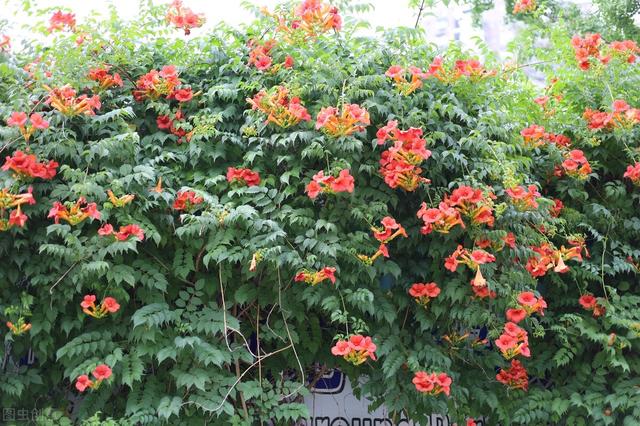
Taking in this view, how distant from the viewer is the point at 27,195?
142 inches

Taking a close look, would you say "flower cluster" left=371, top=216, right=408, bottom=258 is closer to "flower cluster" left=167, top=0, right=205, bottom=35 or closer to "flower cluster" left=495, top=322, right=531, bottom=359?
"flower cluster" left=495, top=322, right=531, bottom=359

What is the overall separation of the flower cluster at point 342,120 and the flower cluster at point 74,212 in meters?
1.19

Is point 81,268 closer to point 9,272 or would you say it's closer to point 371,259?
point 9,272

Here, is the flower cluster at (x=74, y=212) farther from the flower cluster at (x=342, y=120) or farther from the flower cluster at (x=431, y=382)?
the flower cluster at (x=431, y=382)

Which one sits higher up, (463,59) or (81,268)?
(463,59)

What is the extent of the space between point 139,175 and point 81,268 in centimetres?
55

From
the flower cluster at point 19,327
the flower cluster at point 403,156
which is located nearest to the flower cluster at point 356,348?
the flower cluster at point 403,156

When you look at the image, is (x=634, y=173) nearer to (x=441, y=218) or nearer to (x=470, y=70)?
(x=470, y=70)

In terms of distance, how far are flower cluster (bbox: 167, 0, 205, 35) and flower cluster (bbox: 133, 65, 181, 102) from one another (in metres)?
0.37

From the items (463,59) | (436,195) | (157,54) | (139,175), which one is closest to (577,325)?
(436,195)

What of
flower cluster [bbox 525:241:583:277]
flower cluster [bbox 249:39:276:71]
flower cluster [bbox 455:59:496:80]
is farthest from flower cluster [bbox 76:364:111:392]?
flower cluster [bbox 455:59:496:80]

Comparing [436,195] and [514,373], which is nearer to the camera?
[436,195]

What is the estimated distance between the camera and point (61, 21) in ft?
14.4

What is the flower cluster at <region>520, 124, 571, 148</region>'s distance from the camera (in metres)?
4.52
